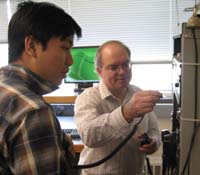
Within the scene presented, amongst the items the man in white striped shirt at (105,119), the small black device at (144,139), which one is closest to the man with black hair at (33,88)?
the man in white striped shirt at (105,119)

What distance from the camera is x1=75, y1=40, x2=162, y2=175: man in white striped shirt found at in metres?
1.37

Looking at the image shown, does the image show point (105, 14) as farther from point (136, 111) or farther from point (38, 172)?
point (38, 172)

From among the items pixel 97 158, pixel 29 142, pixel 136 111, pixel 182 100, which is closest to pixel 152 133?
pixel 97 158

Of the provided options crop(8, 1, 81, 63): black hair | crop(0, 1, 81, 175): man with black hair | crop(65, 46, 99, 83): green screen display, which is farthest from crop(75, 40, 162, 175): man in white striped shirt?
crop(65, 46, 99, 83): green screen display

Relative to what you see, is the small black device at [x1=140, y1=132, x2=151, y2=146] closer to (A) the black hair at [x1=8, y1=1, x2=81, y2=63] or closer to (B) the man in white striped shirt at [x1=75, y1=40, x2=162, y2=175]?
(B) the man in white striped shirt at [x1=75, y1=40, x2=162, y2=175]

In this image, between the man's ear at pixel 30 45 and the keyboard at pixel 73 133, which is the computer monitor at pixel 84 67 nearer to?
the keyboard at pixel 73 133

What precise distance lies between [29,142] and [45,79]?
0.67ft

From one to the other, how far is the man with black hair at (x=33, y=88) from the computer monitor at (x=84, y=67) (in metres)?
1.51

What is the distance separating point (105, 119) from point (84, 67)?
1189 mm

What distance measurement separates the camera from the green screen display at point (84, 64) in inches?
96.2

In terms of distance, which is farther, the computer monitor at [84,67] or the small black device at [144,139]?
the computer monitor at [84,67]

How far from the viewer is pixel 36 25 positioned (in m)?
0.80

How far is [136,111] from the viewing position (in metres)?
1.20

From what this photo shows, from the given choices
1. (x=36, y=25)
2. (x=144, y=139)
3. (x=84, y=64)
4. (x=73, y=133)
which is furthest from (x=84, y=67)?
(x=36, y=25)
